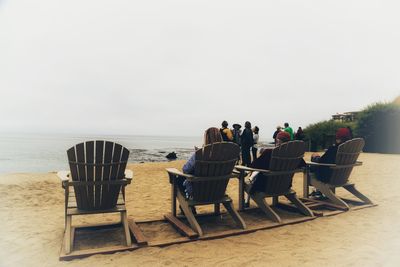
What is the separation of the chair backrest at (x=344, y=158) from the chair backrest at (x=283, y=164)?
2.83 feet

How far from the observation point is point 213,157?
3.68m

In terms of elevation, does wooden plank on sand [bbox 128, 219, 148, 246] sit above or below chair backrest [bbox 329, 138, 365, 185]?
below

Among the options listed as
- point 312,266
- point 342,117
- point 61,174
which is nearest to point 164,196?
point 61,174

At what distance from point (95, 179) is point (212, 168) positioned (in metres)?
1.36

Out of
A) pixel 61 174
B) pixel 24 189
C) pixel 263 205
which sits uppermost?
pixel 61 174

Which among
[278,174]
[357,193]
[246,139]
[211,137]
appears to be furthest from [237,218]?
[246,139]

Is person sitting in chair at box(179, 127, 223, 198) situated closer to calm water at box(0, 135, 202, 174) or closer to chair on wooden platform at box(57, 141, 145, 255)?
chair on wooden platform at box(57, 141, 145, 255)

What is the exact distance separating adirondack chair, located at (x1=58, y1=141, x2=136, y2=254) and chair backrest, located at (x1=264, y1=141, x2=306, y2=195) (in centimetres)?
194

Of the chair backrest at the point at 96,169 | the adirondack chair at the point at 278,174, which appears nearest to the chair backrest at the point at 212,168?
the adirondack chair at the point at 278,174

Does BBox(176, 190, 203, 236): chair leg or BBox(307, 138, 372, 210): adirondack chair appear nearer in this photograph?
BBox(176, 190, 203, 236): chair leg

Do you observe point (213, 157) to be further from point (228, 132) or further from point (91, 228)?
point (228, 132)

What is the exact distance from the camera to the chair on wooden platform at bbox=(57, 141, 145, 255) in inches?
129

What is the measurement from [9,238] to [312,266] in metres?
3.50

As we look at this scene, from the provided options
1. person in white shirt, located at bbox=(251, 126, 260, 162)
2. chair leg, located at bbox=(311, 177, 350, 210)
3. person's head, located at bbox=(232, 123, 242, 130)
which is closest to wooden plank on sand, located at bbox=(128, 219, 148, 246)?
chair leg, located at bbox=(311, 177, 350, 210)
